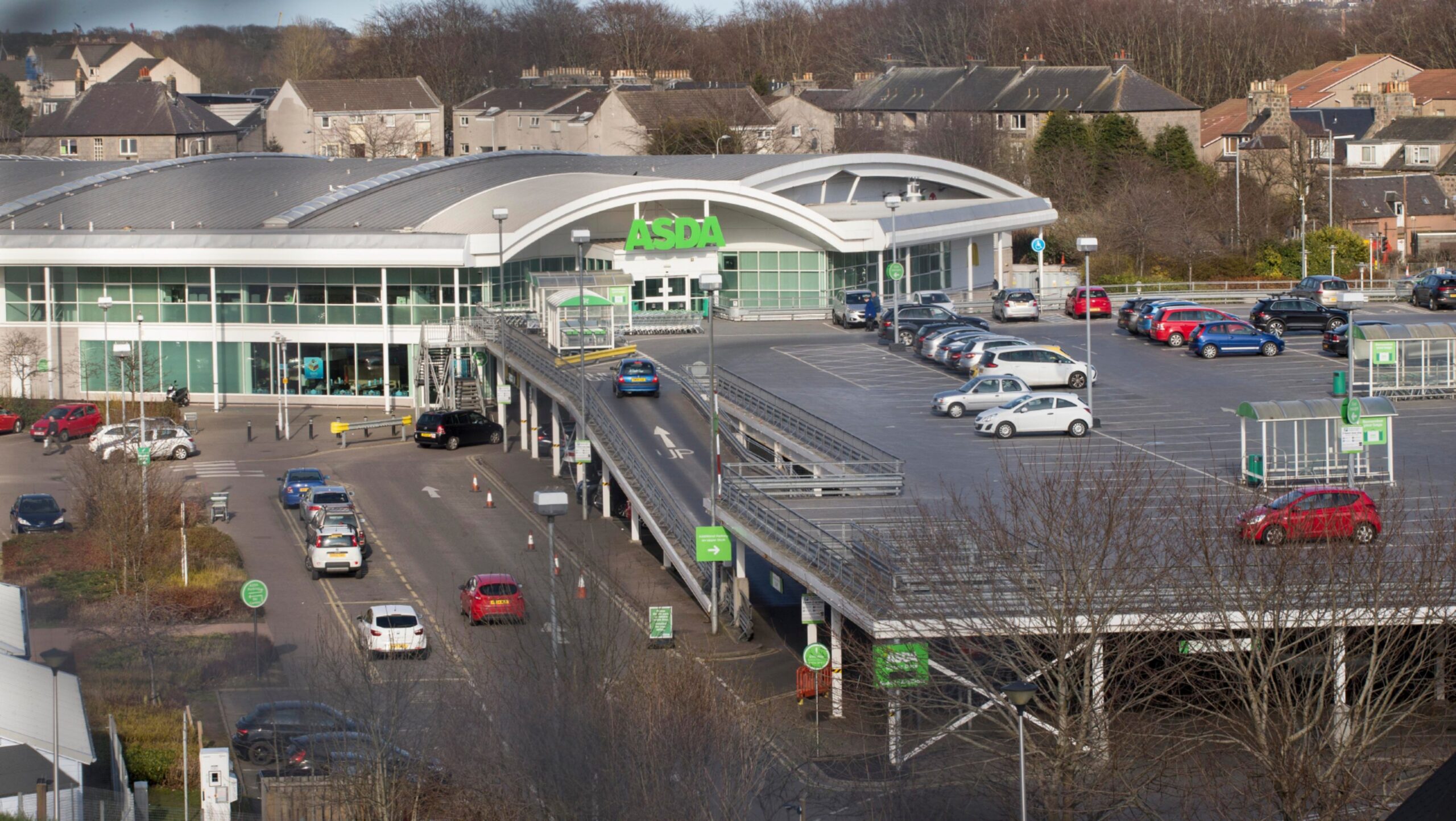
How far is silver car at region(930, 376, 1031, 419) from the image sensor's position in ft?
138

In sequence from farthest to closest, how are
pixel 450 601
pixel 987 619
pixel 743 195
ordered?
pixel 743 195 < pixel 450 601 < pixel 987 619

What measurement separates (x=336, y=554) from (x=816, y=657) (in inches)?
584

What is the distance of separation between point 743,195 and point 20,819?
44.7 m

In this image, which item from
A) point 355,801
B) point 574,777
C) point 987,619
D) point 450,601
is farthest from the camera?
point 450,601

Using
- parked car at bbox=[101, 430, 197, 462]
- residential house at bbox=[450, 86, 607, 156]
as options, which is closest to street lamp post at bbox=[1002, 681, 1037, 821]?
parked car at bbox=[101, 430, 197, 462]

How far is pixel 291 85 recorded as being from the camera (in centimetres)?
10888

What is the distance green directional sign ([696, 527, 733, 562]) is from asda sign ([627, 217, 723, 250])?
31.3 meters

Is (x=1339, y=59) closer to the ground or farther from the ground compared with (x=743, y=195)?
farther from the ground

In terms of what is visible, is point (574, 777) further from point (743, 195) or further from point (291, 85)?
point (291, 85)

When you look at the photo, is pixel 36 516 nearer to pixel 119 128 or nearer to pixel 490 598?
pixel 490 598

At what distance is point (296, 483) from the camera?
140 feet

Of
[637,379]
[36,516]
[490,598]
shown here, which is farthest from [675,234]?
[490,598]

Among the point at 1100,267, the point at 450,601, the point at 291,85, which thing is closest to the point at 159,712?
the point at 450,601

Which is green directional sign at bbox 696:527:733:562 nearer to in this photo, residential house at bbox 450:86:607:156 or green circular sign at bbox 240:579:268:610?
green circular sign at bbox 240:579:268:610
